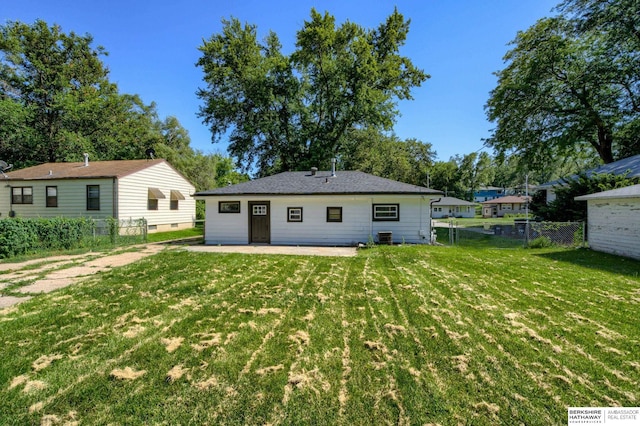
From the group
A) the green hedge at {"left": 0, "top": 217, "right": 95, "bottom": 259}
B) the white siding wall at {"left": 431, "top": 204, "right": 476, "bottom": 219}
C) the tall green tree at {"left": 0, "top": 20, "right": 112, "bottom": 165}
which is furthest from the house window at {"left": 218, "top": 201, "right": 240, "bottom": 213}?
the white siding wall at {"left": 431, "top": 204, "right": 476, "bottom": 219}

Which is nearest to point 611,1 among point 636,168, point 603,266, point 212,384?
point 636,168

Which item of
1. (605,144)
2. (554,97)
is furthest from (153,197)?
(605,144)

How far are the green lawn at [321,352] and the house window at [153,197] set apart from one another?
1255 centimetres

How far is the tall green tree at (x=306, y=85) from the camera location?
71.5 ft

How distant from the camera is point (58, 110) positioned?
2375 centimetres

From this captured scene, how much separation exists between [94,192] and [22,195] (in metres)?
5.22

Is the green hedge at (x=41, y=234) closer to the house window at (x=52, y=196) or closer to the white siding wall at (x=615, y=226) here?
the house window at (x=52, y=196)

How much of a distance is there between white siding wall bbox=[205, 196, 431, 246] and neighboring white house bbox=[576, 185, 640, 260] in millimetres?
5705

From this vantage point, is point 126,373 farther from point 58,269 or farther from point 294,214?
point 294,214

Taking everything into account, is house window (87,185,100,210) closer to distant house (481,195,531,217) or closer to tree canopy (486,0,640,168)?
tree canopy (486,0,640,168)

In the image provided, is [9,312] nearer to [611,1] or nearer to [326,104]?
[326,104]

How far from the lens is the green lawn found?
2473 millimetres

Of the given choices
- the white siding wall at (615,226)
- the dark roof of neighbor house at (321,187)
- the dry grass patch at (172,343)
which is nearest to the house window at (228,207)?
the dark roof of neighbor house at (321,187)

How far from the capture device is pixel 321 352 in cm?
338
